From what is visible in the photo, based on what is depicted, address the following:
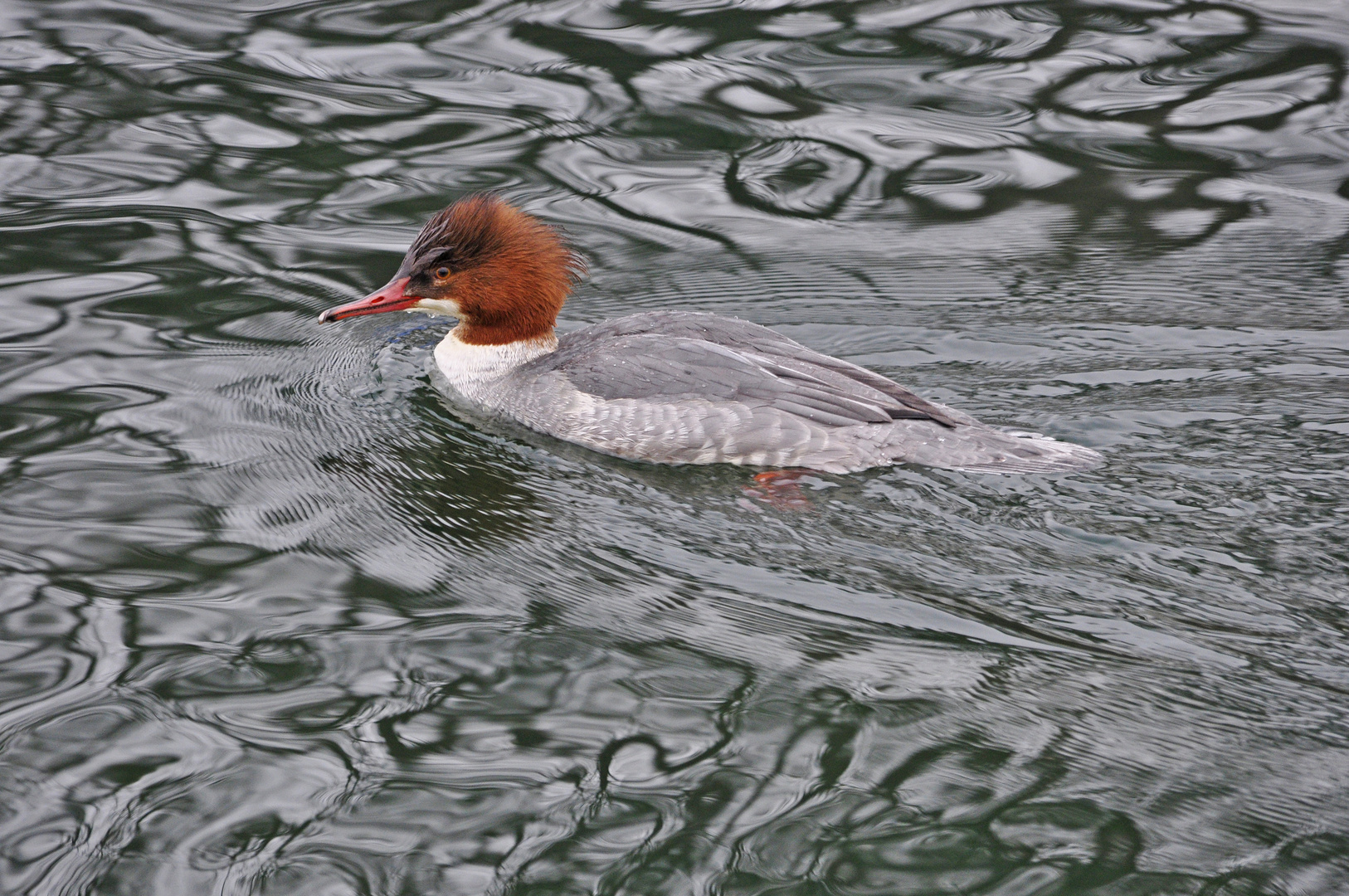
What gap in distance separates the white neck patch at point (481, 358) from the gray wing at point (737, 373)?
37 cm

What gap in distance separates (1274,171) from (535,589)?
215 inches

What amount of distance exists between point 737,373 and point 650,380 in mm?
366

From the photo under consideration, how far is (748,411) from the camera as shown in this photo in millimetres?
5465

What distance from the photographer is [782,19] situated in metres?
9.44

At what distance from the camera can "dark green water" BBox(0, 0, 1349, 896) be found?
139 inches

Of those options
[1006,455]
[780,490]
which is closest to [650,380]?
[780,490]

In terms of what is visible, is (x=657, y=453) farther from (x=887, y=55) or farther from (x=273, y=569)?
(x=887, y=55)

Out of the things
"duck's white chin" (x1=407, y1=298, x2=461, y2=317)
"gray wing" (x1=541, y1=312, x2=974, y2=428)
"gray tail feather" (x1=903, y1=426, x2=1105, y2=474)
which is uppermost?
"duck's white chin" (x1=407, y1=298, x2=461, y2=317)

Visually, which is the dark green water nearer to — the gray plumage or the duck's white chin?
the gray plumage

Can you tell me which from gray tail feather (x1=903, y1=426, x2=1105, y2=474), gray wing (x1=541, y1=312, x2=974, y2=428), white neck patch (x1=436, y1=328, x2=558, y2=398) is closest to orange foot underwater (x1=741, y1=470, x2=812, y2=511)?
gray wing (x1=541, y1=312, x2=974, y2=428)

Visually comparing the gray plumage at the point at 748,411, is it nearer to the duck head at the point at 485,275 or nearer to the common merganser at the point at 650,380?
the common merganser at the point at 650,380

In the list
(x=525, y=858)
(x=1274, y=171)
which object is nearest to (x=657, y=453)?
(x=525, y=858)

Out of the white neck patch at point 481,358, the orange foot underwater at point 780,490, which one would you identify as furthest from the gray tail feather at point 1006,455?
the white neck patch at point 481,358

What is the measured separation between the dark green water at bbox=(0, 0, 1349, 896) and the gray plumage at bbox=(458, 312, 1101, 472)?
14cm
